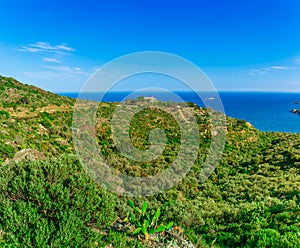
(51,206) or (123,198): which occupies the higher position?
(51,206)

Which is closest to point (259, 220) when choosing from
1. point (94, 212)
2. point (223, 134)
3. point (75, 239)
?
point (94, 212)

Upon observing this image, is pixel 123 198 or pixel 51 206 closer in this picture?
pixel 51 206

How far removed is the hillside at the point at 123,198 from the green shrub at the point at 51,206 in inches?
0.9

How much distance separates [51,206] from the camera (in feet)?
18.5

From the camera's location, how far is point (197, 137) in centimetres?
2875

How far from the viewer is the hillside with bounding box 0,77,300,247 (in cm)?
544

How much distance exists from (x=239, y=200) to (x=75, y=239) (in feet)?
42.2

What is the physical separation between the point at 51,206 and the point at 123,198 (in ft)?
28.7

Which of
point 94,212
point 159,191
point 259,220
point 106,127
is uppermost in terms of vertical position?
point 106,127

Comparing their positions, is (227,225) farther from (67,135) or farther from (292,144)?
(292,144)

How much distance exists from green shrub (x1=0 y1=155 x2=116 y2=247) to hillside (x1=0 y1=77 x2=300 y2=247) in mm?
22

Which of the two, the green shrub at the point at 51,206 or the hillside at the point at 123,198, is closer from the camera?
the green shrub at the point at 51,206

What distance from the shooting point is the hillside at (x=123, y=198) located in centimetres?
544

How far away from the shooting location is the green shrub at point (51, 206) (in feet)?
16.6
